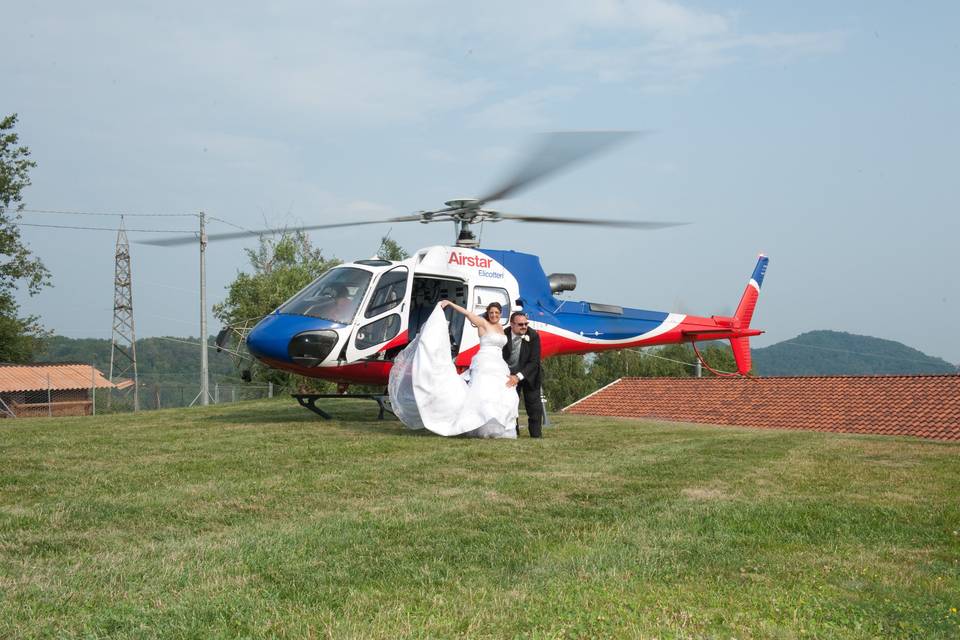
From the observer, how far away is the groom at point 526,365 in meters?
10.9

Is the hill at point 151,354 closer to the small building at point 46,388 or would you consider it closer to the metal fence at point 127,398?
the metal fence at point 127,398

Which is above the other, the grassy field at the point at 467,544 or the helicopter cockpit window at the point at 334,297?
the helicopter cockpit window at the point at 334,297

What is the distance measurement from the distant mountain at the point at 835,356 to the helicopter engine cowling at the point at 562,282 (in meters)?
150

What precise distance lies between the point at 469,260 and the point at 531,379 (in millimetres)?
2813

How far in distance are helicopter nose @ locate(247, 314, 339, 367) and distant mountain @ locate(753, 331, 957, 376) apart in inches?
6075

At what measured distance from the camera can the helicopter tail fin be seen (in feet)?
59.6

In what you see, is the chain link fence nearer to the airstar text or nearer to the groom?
the airstar text

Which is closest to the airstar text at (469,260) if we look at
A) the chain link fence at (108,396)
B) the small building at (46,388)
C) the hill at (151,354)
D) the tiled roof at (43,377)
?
the chain link fence at (108,396)

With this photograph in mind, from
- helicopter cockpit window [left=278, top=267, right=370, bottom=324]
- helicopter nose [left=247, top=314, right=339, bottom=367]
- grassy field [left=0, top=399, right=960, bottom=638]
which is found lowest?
grassy field [left=0, top=399, right=960, bottom=638]

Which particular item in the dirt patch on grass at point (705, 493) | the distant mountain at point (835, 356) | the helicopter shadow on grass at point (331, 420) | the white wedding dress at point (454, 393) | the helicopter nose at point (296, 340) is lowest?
the distant mountain at point (835, 356)

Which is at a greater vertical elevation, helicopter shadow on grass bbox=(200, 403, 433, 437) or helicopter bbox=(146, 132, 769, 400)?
helicopter bbox=(146, 132, 769, 400)

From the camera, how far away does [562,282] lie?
1449cm

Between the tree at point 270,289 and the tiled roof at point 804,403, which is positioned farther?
the tree at point 270,289

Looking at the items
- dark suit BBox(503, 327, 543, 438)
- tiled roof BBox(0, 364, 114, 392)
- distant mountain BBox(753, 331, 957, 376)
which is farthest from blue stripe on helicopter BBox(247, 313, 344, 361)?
distant mountain BBox(753, 331, 957, 376)
